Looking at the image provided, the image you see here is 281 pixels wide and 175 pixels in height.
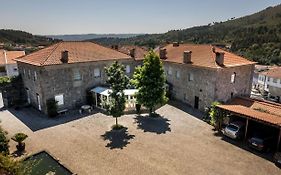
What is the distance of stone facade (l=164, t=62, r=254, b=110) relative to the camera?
2988 cm

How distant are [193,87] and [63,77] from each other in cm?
1811

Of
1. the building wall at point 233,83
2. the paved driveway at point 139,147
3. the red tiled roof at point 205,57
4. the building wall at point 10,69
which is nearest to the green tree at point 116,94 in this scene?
the paved driveway at point 139,147

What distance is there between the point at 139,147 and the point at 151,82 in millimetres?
9277

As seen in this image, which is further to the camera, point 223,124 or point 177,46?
point 177,46

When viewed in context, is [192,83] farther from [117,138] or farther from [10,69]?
[10,69]

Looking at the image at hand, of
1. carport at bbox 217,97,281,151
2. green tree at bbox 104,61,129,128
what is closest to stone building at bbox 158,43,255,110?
carport at bbox 217,97,281,151

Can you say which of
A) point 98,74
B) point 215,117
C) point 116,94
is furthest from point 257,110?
point 98,74

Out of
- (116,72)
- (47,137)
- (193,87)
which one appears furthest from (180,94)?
(47,137)

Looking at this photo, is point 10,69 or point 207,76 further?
point 10,69

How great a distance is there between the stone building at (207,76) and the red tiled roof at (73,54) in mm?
9451

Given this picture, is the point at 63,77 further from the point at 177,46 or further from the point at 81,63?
the point at 177,46

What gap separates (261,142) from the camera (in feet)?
69.3

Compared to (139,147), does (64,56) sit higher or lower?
higher

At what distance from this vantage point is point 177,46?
4353cm
